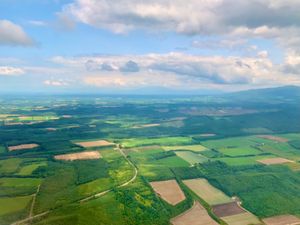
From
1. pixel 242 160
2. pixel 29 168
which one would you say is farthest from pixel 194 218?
pixel 29 168

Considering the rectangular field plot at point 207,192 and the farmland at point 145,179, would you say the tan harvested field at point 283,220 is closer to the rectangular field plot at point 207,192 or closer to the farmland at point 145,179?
the farmland at point 145,179

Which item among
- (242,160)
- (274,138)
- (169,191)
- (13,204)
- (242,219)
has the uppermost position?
(274,138)

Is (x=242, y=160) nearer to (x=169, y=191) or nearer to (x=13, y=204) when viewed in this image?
(x=169, y=191)

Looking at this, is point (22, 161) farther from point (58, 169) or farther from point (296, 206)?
point (296, 206)

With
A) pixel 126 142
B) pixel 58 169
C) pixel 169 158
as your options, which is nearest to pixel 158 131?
pixel 126 142

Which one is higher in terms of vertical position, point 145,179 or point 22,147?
point 145,179

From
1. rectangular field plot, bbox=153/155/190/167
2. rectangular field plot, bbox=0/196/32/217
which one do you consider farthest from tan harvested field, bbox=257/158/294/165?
rectangular field plot, bbox=0/196/32/217

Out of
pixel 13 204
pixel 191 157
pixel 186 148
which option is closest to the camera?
pixel 13 204

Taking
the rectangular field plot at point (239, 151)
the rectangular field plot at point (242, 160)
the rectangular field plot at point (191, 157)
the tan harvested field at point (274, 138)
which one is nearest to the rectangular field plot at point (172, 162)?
the rectangular field plot at point (191, 157)
